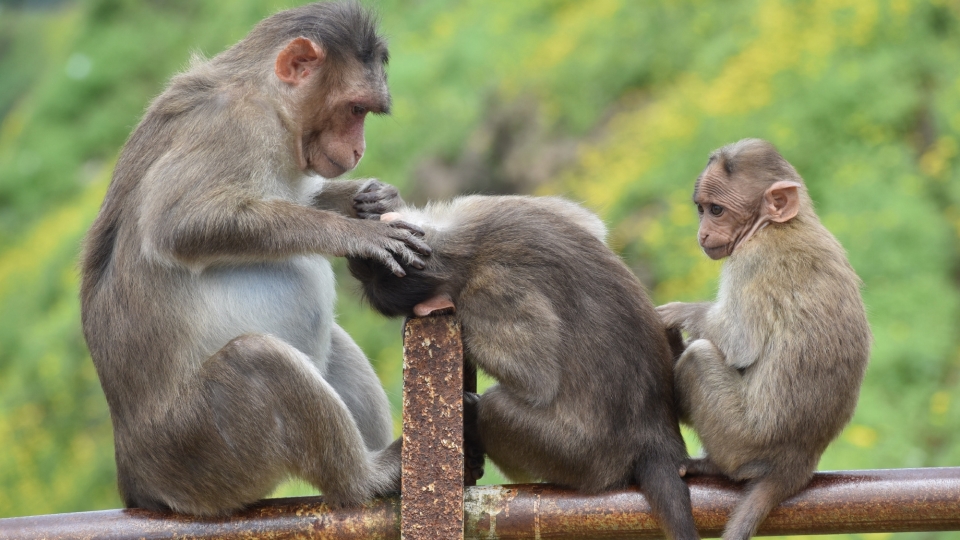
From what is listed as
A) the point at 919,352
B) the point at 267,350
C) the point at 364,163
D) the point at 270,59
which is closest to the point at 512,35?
the point at 364,163

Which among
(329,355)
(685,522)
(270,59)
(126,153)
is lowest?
(685,522)

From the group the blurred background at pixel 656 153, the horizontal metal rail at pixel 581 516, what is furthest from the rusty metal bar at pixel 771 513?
the blurred background at pixel 656 153

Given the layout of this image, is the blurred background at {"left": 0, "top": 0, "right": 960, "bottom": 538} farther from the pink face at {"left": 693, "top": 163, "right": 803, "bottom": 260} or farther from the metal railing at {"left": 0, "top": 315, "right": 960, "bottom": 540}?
the metal railing at {"left": 0, "top": 315, "right": 960, "bottom": 540}

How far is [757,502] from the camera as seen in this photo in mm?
3287

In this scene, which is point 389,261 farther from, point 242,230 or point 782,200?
point 782,200

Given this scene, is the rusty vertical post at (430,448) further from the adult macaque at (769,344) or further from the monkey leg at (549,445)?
the adult macaque at (769,344)

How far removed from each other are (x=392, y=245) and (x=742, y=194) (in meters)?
1.29

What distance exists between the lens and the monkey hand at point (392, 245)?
354 cm

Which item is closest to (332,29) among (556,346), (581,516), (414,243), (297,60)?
(297,60)

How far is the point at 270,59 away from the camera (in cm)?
420

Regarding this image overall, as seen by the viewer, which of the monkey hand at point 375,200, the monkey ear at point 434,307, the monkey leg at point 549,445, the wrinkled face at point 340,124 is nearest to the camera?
the monkey ear at point 434,307

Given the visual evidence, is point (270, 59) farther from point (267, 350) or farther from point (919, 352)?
point (919, 352)

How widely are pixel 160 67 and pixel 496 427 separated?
1849 centimetres

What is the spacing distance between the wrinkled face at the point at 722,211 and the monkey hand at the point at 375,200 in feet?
3.66
